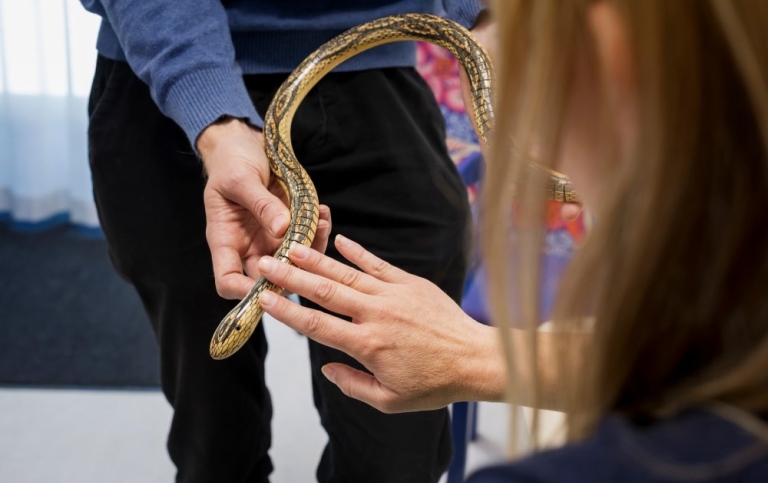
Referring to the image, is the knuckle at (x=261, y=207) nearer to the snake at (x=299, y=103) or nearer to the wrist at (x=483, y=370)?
the snake at (x=299, y=103)

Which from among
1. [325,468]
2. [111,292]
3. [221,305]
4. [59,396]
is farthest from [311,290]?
[111,292]

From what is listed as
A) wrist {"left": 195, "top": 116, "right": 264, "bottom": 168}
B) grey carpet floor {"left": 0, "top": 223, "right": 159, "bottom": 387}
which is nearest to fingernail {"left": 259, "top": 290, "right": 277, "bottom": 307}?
wrist {"left": 195, "top": 116, "right": 264, "bottom": 168}

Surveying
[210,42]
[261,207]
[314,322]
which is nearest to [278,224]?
[261,207]

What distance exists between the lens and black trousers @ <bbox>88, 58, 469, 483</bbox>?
0.94 metres

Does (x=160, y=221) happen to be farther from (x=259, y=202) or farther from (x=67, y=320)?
(x=67, y=320)

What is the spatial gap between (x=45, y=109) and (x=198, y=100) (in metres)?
1.76

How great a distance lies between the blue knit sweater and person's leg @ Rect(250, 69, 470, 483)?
0.06 m

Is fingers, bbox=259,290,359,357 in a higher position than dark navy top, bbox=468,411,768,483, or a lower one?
lower

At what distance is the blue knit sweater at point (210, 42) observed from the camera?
2.91 ft

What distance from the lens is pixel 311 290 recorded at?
751 millimetres

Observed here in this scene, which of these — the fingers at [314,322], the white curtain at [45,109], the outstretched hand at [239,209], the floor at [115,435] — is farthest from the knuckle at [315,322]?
the white curtain at [45,109]

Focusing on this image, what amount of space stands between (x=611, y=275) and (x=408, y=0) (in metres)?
0.71

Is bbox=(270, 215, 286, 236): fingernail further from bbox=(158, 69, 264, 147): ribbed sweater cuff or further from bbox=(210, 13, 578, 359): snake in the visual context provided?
bbox=(158, 69, 264, 147): ribbed sweater cuff

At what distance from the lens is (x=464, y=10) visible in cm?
107
